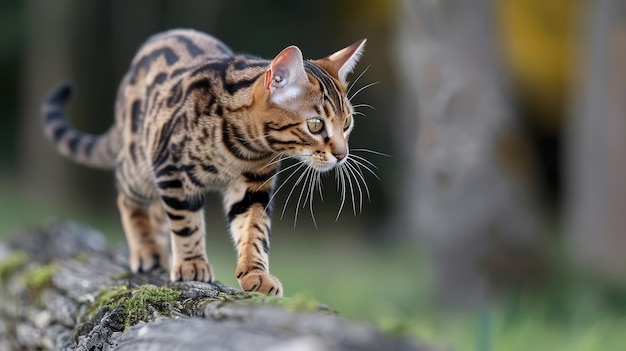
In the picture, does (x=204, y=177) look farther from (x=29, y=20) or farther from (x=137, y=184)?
(x=29, y=20)

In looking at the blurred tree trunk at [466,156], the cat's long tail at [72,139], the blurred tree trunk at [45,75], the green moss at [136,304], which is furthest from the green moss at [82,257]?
the blurred tree trunk at [45,75]

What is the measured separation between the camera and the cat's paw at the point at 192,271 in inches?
152

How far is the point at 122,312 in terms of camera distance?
3385mm

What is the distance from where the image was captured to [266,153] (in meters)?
3.80

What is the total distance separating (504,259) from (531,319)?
2509mm

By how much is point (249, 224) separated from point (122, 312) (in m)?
0.70

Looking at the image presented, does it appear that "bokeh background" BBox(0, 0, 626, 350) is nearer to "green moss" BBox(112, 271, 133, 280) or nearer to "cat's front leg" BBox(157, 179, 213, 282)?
"cat's front leg" BBox(157, 179, 213, 282)

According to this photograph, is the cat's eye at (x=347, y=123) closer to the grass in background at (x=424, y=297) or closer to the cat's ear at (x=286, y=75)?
the cat's ear at (x=286, y=75)

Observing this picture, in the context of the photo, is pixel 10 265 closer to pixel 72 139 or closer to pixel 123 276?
pixel 72 139

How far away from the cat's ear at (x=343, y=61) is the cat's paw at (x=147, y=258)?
141cm

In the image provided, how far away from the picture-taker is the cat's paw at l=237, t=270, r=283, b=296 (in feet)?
11.5

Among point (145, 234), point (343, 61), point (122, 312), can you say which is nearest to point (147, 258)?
point (145, 234)

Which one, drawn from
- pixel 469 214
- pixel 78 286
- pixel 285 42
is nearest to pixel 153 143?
pixel 78 286

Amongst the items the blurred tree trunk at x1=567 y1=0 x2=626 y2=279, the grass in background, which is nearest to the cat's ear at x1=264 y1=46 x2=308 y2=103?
the grass in background
